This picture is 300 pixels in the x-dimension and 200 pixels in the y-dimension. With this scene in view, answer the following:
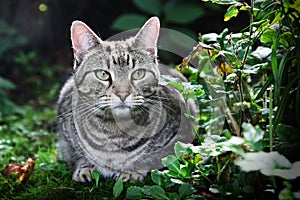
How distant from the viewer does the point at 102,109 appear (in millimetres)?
1823

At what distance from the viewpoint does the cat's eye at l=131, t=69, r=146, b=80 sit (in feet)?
5.93

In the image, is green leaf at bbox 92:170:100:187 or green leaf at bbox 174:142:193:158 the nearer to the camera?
green leaf at bbox 174:142:193:158

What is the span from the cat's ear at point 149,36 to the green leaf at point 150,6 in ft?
7.71

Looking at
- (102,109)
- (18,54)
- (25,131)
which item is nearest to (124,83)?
(102,109)

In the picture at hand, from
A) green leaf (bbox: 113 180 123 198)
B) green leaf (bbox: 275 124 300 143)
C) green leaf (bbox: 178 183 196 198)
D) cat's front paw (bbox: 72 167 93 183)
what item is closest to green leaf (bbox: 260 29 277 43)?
green leaf (bbox: 275 124 300 143)

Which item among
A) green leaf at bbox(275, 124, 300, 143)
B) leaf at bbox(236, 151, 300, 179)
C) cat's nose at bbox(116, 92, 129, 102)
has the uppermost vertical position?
cat's nose at bbox(116, 92, 129, 102)

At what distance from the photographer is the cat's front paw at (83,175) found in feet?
6.21

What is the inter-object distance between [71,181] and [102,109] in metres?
0.34

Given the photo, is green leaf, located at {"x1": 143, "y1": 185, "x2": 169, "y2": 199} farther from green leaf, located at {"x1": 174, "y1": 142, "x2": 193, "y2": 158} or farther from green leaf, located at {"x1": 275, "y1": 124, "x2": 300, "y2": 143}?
green leaf, located at {"x1": 275, "y1": 124, "x2": 300, "y2": 143}

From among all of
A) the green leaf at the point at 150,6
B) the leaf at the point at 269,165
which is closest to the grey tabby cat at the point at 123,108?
the leaf at the point at 269,165

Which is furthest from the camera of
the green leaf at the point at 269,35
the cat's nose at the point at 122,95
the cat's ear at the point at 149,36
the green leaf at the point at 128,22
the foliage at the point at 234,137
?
the green leaf at the point at 128,22

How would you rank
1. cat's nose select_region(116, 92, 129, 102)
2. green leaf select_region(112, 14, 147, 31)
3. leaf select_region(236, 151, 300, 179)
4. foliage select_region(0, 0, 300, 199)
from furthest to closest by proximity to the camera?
1. green leaf select_region(112, 14, 147, 31)
2. cat's nose select_region(116, 92, 129, 102)
3. foliage select_region(0, 0, 300, 199)
4. leaf select_region(236, 151, 300, 179)

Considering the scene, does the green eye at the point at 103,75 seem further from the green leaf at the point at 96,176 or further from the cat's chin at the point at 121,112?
the green leaf at the point at 96,176

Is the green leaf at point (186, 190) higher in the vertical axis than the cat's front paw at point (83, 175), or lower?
lower
